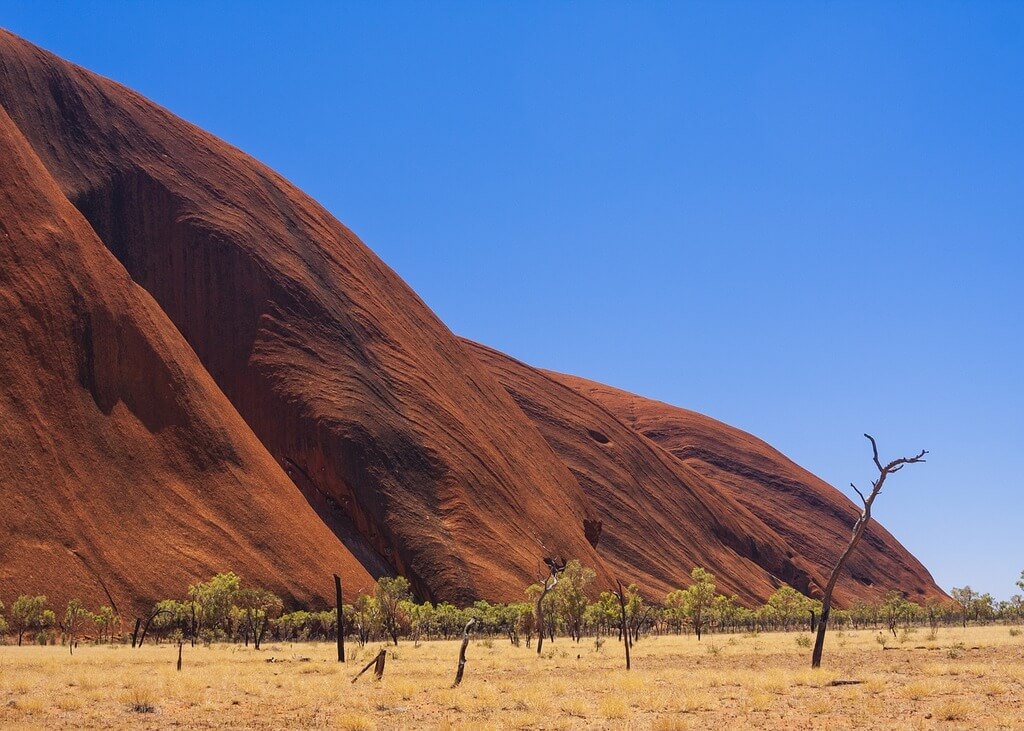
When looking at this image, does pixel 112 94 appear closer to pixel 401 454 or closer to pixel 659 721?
pixel 401 454

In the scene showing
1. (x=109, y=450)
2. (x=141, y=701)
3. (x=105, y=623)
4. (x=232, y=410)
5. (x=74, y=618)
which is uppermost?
(x=232, y=410)

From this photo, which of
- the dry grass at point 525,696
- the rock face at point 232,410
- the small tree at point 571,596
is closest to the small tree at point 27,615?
the rock face at point 232,410

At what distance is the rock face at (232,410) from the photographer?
56031mm

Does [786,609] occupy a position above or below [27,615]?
below

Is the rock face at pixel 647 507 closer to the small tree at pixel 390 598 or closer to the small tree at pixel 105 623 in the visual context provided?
the small tree at pixel 390 598

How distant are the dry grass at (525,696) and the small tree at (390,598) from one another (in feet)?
75.6

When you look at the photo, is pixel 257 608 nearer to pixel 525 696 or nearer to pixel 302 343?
pixel 302 343

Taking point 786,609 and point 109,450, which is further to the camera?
point 786,609

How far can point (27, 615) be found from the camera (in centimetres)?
4628

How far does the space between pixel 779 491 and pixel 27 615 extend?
11823 centimetres

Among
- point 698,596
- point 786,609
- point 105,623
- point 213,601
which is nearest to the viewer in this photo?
point 213,601

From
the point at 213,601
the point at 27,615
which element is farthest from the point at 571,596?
the point at 27,615

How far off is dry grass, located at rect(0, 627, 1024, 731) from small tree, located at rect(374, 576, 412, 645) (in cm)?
2303

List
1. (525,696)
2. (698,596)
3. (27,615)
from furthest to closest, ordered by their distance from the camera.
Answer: (698,596) → (27,615) → (525,696)
